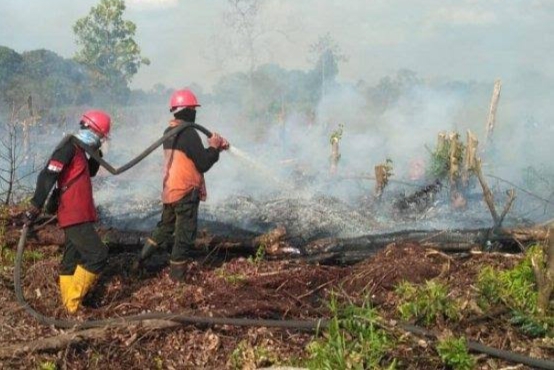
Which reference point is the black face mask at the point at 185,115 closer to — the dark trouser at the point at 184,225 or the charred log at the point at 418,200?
the dark trouser at the point at 184,225

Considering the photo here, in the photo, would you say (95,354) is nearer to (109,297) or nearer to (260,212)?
(109,297)

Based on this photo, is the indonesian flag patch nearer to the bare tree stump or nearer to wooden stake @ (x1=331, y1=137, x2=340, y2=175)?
the bare tree stump

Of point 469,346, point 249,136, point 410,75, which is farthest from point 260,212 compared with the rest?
point 410,75

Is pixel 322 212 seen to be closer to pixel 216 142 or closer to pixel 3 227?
pixel 216 142

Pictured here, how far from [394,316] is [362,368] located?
42.7 inches

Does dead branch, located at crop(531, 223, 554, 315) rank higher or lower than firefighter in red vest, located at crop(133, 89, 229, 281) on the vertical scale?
lower

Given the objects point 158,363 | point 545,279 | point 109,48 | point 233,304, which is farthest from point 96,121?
point 109,48

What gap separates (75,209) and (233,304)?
5.49 ft

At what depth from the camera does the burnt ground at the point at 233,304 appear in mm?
4645

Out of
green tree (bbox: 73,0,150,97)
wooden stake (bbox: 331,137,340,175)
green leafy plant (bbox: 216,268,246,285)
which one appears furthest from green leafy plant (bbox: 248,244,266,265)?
green tree (bbox: 73,0,150,97)

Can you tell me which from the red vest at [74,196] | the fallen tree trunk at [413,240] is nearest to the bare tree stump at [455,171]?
the fallen tree trunk at [413,240]

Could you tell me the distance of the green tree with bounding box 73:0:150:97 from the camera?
29.3 meters

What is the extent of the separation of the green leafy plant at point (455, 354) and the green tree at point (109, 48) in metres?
27.4

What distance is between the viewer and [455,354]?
14.3ft
